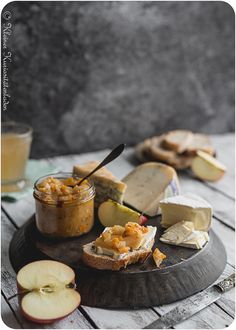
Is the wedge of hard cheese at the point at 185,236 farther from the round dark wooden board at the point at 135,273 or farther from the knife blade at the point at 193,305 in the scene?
the knife blade at the point at 193,305

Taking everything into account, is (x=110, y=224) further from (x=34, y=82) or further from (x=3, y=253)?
(x=34, y=82)

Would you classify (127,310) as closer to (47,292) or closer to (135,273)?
(135,273)

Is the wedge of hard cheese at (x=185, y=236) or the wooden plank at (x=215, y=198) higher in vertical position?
the wedge of hard cheese at (x=185, y=236)

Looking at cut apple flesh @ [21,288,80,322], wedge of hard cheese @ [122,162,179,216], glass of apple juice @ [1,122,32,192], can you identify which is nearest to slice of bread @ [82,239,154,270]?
cut apple flesh @ [21,288,80,322]

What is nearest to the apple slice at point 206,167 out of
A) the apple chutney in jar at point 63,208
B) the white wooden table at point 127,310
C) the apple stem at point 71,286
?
the white wooden table at point 127,310

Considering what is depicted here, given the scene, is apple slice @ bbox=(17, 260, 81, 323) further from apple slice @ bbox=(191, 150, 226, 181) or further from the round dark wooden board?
apple slice @ bbox=(191, 150, 226, 181)

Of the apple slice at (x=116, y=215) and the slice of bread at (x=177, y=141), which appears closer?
the apple slice at (x=116, y=215)
